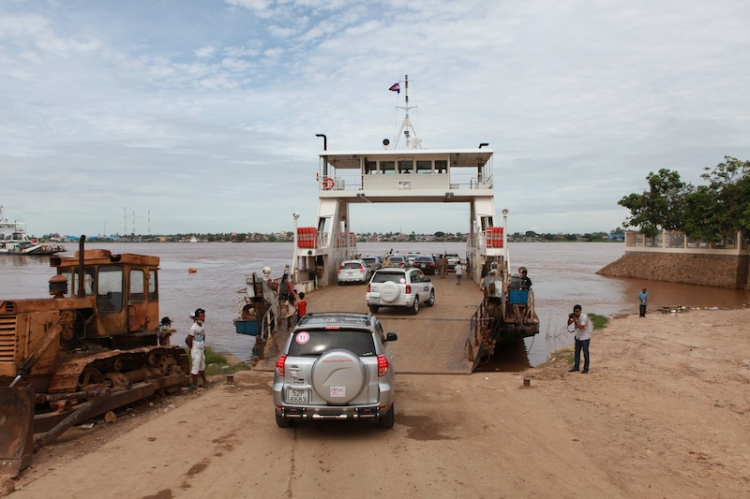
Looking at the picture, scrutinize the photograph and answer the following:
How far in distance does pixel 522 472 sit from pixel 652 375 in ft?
22.5

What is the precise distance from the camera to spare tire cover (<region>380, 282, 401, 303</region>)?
15914 mm

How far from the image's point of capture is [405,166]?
2567 centimetres

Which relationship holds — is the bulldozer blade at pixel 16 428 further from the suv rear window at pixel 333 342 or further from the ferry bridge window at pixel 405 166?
the ferry bridge window at pixel 405 166

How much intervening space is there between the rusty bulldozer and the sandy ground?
37 centimetres

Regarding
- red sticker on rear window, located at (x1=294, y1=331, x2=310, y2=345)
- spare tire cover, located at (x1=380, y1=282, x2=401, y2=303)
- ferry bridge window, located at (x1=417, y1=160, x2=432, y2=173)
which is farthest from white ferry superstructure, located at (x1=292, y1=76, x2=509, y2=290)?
red sticker on rear window, located at (x1=294, y1=331, x2=310, y2=345)

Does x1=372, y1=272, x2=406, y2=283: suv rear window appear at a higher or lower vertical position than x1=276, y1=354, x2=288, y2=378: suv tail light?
higher

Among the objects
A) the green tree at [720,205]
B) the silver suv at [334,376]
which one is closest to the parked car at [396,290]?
the silver suv at [334,376]

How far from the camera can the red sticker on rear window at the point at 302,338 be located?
7219 millimetres

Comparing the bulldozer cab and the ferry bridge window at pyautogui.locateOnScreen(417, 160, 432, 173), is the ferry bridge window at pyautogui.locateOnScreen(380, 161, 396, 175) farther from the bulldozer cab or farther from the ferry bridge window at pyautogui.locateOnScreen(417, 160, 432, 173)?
the bulldozer cab

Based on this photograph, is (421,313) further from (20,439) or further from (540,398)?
(20,439)

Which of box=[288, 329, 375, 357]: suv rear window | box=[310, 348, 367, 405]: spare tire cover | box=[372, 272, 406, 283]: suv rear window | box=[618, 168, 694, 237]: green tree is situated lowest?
box=[310, 348, 367, 405]: spare tire cover

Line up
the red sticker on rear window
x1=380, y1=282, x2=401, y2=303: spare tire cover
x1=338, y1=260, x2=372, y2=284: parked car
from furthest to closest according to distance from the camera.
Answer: x1=338, y1=260, x2=372, y2=284: parked car → x1=380, y1=282, x2=401, y2=303: spare tire cover → the red sticker on rear window

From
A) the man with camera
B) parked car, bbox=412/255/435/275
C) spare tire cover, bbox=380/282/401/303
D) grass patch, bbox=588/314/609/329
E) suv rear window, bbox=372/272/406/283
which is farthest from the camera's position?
parked car, bbox=412/255/435/275

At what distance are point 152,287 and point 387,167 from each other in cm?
1690
